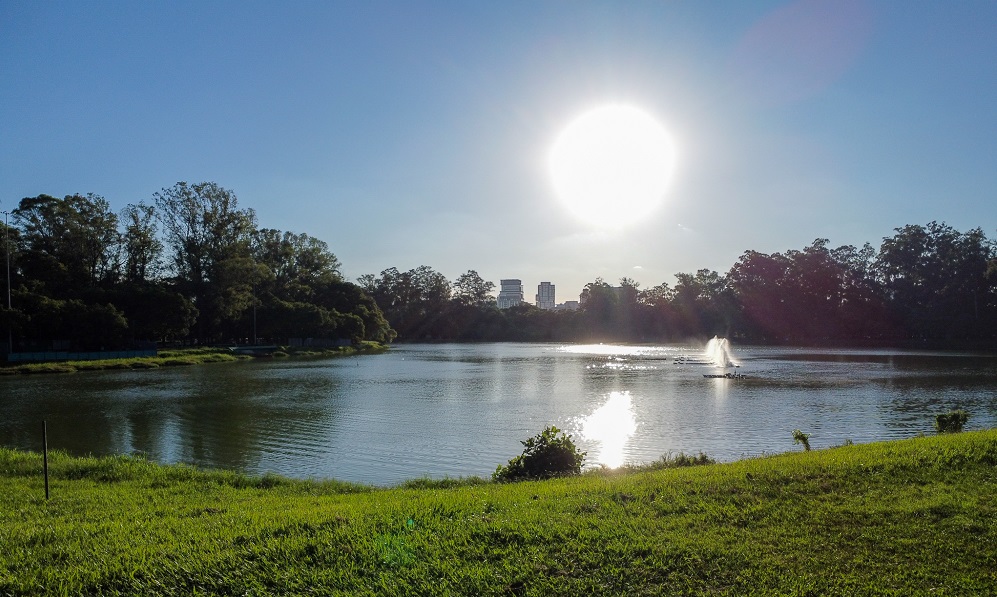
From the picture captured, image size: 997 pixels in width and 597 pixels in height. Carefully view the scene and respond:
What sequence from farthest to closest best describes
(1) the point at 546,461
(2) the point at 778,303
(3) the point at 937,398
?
(2) the point at 778,303, (3) the point at 937,398, (1) the point at 546,461

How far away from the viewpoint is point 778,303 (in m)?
92.5

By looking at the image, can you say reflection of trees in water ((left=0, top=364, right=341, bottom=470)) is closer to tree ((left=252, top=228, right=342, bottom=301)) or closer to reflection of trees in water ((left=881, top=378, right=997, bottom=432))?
reflection of trees in water ((left=881, top=378, right=997, bottom=432))

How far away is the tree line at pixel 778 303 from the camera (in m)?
76.6

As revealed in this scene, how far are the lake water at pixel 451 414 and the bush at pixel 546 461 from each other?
8.77 ft

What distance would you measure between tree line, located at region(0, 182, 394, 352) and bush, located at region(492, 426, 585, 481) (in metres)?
47.8

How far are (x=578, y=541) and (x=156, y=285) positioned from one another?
62070 millimetres

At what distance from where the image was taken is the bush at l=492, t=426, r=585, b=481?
1092cm

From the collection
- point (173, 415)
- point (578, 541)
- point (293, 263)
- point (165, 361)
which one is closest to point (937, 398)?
point (578, 541)

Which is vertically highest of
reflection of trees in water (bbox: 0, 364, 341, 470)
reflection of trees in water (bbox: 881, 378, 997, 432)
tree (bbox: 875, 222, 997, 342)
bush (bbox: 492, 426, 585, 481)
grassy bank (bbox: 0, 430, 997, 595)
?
tree (bbox: 875, 222, 997, 342)

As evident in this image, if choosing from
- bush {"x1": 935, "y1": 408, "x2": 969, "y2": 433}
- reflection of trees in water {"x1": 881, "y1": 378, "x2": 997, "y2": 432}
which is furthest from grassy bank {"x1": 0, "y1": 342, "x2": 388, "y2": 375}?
bush {"x1": 935, "y1": 408, "x2": 969, "y2": 433}

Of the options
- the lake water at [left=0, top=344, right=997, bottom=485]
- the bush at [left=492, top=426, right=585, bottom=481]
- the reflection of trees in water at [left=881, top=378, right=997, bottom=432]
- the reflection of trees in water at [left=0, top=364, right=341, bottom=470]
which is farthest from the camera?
the reflection of trees in water at [left=881, top=378, right=997, bottom=432]

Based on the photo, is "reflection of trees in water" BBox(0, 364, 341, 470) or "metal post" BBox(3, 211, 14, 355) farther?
"metal post" BBox(3, 211, 14, 355)

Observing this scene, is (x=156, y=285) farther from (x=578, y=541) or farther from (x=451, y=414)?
(x=578, y=541)

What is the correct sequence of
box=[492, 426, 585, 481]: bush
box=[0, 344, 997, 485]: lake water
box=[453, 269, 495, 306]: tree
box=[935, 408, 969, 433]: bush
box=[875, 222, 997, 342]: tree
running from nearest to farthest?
1. box=[492, 426, 585, 481]: bush
2. box=[935, 408, 969, 433]: bush
3. box=[0, 344, 997, 485]: lake water
4. box=[875, 222, 997, 342]: tree
5. box=[453, 269, 495, 306]: tree
